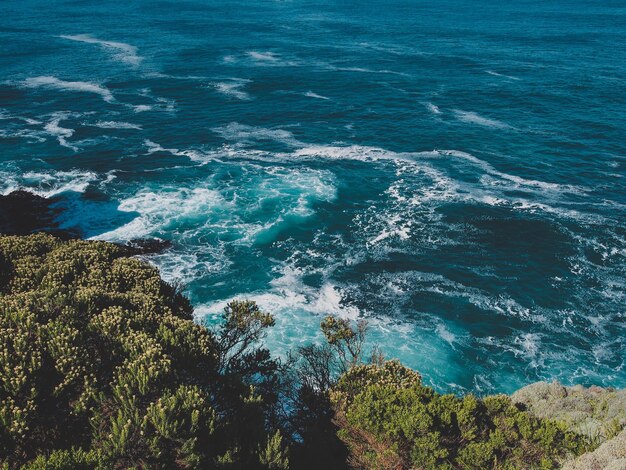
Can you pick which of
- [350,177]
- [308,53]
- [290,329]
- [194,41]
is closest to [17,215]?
[290,329]

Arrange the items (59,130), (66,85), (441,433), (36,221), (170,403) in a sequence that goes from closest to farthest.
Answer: (170,403)
(441,433)
(36,221)
(59,130)
(66,85)

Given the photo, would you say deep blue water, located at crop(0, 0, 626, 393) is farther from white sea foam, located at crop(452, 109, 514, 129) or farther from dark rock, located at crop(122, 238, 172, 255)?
dark rock, located at crop(122, 238, 172, 255)

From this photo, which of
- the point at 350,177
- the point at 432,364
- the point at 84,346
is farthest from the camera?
the point at 350,177

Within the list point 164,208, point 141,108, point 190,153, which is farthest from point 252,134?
point 164,208

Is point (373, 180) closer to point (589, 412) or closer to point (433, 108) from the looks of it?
point (433, 108)

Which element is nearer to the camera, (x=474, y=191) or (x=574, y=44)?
(x=474, y=191)

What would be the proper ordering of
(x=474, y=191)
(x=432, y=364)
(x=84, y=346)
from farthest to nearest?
(x=474, y=191) < (x=432, y=364) < (x=84, y=346)

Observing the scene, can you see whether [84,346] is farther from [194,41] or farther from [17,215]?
[194,41]
